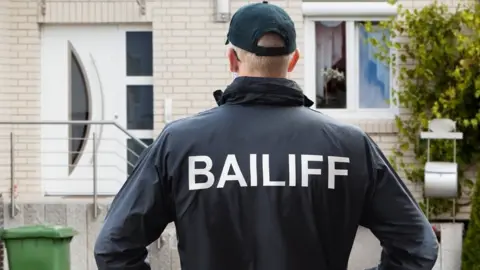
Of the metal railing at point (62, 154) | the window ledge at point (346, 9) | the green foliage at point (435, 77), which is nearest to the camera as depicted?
the green foliage at point (435, 77)

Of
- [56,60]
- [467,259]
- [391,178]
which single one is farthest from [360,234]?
[391,178]

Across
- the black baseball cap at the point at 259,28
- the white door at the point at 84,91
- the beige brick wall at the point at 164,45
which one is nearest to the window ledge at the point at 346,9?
the beige brick wall at the point at 164,45

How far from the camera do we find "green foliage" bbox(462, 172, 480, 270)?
906 cm

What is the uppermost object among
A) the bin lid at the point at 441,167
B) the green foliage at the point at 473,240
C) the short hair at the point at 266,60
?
the short hair at the point at 266,60

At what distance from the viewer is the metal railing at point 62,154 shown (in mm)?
9938

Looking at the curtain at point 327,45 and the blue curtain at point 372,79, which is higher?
the curtain at point 327,45

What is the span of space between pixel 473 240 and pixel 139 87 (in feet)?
11.6

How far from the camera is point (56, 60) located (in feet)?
33.4

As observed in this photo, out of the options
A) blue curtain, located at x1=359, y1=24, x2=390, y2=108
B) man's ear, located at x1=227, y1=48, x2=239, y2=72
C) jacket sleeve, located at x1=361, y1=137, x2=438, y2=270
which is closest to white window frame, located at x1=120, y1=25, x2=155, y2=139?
blue curtain, located at x1=359, y1=24, x2=390, y2=108

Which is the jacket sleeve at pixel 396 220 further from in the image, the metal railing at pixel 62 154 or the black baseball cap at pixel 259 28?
the metal railing at pixel 62 154

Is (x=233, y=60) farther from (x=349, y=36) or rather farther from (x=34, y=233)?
(x=349, y=36)

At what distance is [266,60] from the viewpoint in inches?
105

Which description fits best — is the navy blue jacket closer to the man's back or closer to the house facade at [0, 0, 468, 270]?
the man's back

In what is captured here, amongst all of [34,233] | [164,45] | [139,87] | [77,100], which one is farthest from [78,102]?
[34,233]
